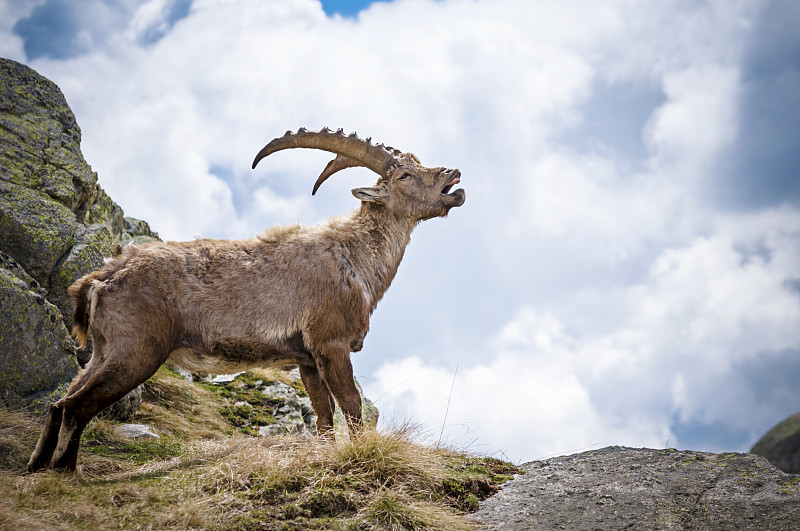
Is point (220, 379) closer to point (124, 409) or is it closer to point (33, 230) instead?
point (124, 409)

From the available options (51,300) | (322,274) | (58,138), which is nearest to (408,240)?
(322,274)

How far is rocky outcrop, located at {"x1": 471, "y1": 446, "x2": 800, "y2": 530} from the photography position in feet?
18.8

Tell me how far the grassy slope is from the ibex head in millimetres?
3161

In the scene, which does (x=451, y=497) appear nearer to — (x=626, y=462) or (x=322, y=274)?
(x=626, y=462)

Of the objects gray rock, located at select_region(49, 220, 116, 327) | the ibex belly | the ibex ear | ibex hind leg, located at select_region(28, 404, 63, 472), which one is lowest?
ibex hind leg, located at select_region(28, 404, 63, 472)

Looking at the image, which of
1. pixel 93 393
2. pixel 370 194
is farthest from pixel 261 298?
pixel 370 194

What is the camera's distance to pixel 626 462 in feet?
23.6

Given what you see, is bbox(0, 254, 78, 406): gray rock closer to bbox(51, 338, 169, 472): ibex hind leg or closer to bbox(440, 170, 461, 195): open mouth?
bbox(51, 338, 169, 472): ibex hind leg

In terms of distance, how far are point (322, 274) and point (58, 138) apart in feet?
19.9

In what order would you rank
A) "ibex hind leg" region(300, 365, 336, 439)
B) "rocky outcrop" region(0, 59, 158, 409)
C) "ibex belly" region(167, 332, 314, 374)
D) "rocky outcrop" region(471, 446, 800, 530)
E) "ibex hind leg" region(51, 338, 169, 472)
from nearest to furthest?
1. "rocky outcrop" region(471, 446, 800, 530)
2. "ibex hind leg" region(51, 338, 169, 472)
3. "ibex belly" region(167, 332, 314, 374)
4. "rocky outcrop" region(0, 59, 158, 409)
5. "ibex hind leg" region(300, 365, 336, 439)

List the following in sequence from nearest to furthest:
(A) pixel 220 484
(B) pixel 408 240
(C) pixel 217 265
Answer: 1. (A) pixel 220 484
2. (C) pixel 217 265
3. (B) pixel 408 240

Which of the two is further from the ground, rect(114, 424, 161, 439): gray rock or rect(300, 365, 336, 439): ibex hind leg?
rect(300, 365, 336, 439): ibex hind leg

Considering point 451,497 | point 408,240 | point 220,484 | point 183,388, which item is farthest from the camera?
point 183,388

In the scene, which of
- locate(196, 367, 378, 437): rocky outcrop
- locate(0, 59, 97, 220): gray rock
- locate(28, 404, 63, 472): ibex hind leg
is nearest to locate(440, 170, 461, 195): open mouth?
locate(196, 367, 378, 437): rocky outcrop
